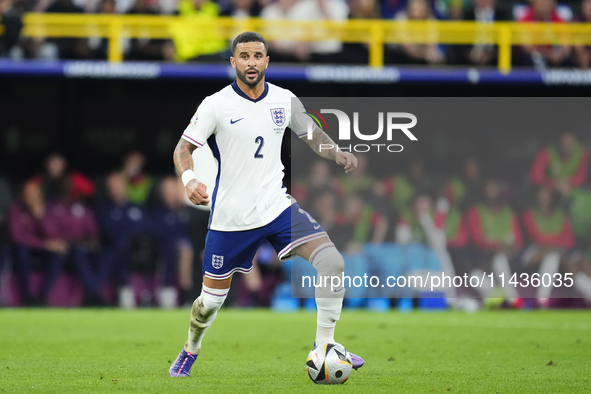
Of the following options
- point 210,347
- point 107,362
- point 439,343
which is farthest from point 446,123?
point 107,362

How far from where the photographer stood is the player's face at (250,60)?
6.11 meters

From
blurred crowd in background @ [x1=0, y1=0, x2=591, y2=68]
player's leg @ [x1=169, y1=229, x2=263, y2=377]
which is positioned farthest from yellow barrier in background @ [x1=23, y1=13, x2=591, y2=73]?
player's leg @ [x1=169, y1=229, x2=263, y2=377]

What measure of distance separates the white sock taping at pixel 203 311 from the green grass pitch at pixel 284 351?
239mm

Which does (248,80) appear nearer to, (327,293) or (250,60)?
(250,60)

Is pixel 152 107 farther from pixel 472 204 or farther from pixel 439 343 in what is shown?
pixel 439 343

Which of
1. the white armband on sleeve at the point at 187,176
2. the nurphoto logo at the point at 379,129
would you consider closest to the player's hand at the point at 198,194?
the white armband on sleeve at the point at 187,176

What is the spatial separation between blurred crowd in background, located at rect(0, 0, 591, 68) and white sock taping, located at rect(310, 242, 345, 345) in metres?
8.20

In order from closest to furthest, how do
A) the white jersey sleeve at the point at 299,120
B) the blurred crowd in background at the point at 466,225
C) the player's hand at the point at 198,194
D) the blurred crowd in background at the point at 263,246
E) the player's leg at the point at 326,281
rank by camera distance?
the player's hand at the point at 198,194, the player's leg at the point at 326,281, the white jersey sleeve at the point at 299,120, the blurred crowd in background at the point at 263,246, the blurred crowd in background at the point at 466,225

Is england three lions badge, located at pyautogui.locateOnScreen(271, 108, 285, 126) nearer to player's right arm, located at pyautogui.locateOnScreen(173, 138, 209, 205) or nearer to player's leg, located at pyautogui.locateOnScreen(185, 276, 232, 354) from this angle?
player's right arm, located at pyautogui.locateOnScreen(173, 138, 209, 205)

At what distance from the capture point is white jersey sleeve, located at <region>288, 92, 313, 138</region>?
6.47m

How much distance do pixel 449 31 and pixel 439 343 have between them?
6.35 metres

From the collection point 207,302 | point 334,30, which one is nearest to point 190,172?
point 207,302

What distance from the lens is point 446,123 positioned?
50.1ft

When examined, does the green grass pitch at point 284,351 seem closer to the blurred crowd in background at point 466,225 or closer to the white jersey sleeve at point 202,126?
the blurred crowd in background at point 466,225
